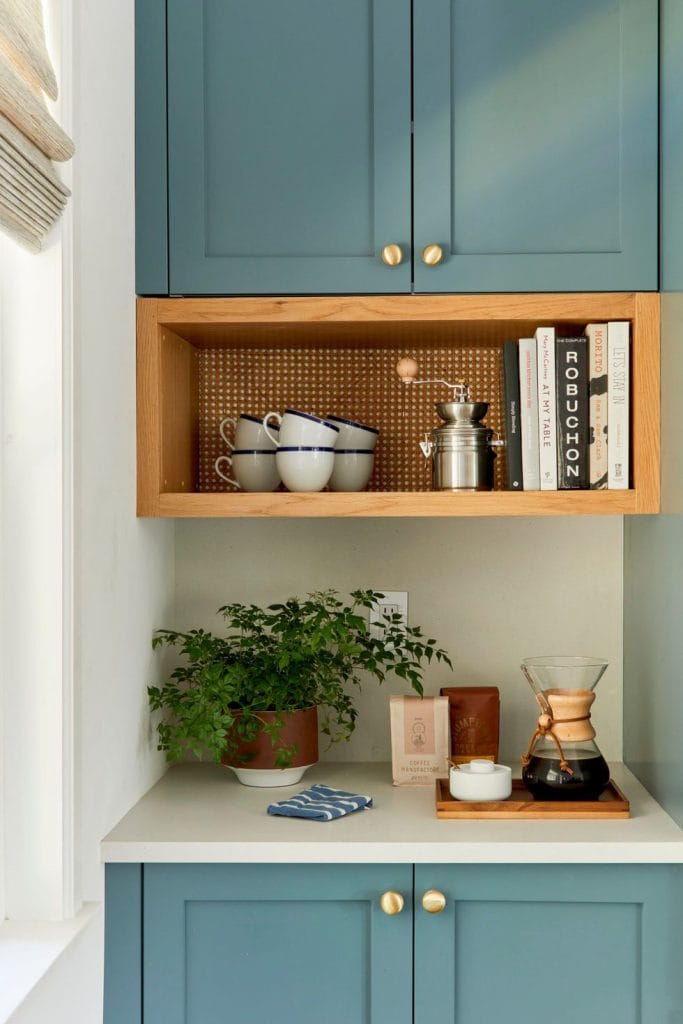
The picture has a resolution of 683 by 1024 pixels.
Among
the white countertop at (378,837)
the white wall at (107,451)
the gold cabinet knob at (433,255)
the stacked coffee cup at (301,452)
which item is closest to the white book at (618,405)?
the gold cabinet knob at (433,255)

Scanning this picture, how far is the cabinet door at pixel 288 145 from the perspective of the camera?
182 centimetres

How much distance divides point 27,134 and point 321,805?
1085mm

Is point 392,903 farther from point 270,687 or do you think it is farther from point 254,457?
point 254,457

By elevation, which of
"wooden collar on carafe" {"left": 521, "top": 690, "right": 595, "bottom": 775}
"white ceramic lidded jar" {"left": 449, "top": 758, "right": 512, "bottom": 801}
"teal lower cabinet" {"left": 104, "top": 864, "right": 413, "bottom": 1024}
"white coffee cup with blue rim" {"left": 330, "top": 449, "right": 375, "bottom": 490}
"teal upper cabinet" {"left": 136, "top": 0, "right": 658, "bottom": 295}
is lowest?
"teal lower cabinet" {"left": 104, "top": 864, "right": 413, "bottom": 1024}

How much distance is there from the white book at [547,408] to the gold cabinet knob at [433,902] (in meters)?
0.69

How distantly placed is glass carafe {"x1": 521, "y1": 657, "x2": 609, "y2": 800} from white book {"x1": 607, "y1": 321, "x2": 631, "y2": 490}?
325mm

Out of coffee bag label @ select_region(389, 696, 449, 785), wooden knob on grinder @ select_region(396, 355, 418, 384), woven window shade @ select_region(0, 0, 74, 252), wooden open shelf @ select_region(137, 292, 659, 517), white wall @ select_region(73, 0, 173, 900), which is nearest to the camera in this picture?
woven window shade @ select_region(0, 0, 74, 252)

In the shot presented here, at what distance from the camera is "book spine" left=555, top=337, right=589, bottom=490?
1.86m

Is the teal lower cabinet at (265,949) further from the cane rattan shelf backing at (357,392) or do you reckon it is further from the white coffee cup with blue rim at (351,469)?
the cane rattan shelf backing at (357,392)

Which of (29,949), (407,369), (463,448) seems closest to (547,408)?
(463,448)

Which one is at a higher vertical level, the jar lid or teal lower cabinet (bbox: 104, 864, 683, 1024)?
the jar lid

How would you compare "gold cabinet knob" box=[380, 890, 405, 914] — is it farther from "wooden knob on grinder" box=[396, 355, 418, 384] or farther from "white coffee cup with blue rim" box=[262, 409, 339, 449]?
"wooden knob on grinder" box=[396, 355, 418, 384]

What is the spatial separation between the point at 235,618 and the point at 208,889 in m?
0.58

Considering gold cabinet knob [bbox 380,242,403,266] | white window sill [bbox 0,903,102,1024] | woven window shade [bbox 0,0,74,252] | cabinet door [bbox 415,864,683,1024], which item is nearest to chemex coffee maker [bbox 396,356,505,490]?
gold cabinet knob [bbox 380,242,403,266]
